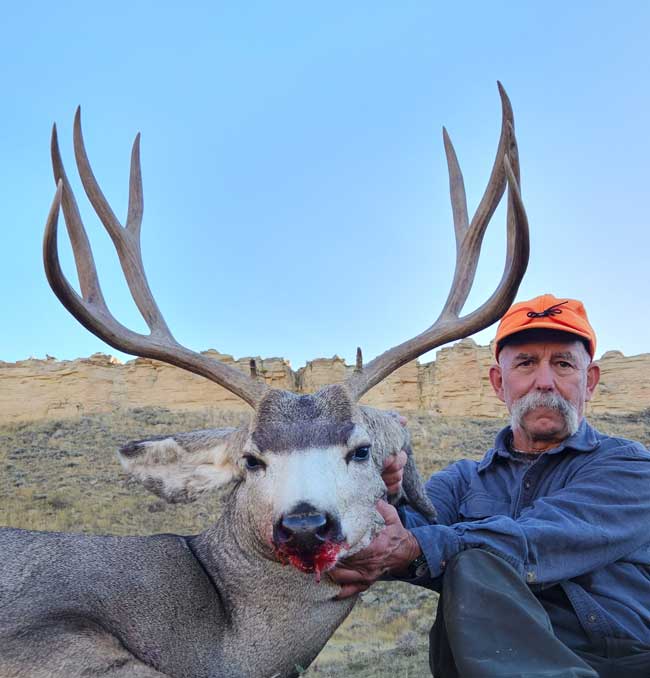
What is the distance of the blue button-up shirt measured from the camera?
3.28 metres

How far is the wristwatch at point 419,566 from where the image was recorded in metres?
3.32

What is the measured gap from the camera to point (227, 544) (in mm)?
3676

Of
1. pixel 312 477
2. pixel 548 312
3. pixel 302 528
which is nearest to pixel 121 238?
pixel 312 477

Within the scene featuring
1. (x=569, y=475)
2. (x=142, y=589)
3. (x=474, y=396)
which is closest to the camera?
(x=142, y=589)

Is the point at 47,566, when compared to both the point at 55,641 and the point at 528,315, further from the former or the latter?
the point at 528,315

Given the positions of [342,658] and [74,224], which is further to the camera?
[342,658]

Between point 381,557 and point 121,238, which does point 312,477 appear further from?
point 121,238

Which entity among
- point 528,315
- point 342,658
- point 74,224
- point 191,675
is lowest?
point 342,658

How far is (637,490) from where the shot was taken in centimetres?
362

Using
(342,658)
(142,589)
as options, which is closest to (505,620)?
(142,589)

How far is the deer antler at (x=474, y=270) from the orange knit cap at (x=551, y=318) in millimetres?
337

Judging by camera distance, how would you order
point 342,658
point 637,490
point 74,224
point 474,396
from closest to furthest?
1. point 637,490
2. point 74,224
3. point 342,658
4. point 474,396

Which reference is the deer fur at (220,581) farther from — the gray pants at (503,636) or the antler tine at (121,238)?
the antler tine at (121,238)

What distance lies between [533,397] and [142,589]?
7.96ft
